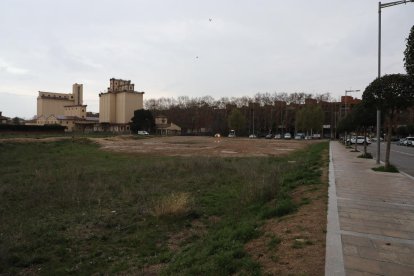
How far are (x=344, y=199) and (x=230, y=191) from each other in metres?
4.92

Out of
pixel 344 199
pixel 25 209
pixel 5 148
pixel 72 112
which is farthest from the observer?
pixel 72 112

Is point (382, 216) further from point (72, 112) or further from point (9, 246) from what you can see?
point (72, 112)

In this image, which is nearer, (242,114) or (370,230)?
(370,230)

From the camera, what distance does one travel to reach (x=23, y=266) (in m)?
6.98

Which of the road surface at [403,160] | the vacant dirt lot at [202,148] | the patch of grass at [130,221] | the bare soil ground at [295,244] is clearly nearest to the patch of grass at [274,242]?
the bare soil ground at [295,244]

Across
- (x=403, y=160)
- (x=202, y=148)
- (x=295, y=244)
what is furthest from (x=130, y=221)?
(x=202, y=148)

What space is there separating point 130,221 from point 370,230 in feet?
18.9

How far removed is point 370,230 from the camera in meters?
6.37

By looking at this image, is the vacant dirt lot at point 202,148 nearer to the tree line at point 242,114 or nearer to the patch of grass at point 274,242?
the patch of grass at point 274,242

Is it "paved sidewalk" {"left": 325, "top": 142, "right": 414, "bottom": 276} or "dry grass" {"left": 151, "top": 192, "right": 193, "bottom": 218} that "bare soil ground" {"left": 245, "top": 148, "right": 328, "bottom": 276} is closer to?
"paved sidewalk" {"left": 325, "top": 142, "right": 414, "bottom": 276}

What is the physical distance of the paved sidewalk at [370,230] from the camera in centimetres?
468

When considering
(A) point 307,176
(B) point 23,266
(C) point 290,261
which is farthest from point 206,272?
(A) point 307,176

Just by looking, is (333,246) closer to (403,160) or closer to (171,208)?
(171,208)

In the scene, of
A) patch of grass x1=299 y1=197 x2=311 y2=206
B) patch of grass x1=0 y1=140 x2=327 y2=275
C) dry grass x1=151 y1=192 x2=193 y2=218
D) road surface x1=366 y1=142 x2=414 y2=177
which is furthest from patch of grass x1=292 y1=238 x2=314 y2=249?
road surface x1=366 y1=142 x2=414 y2=177
